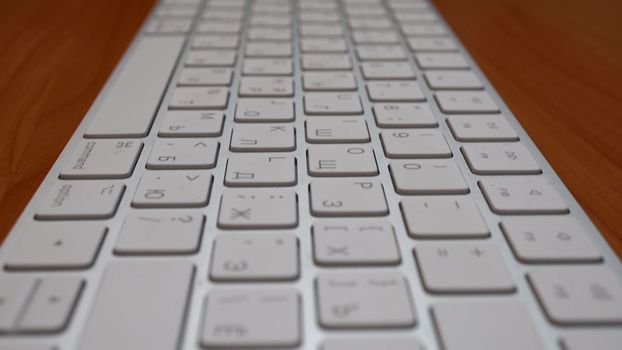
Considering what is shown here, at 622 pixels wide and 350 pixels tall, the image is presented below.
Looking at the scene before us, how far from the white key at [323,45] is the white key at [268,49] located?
0.02 metres

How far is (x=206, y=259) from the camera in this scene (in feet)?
0.75

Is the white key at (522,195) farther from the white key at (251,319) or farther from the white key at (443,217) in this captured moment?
the white key at (251,319)

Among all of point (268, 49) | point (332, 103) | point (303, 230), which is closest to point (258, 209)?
point (303, 230)

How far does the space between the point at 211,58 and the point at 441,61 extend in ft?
0.72

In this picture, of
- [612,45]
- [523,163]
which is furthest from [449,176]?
[612,45]

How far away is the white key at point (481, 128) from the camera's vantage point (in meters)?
0.33

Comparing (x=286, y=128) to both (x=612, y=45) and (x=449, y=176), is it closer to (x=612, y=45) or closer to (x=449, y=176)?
(x=449, y=176)

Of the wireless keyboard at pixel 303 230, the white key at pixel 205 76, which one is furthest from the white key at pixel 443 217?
the white key at pixel 205 76

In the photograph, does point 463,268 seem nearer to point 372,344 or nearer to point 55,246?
point 372,344

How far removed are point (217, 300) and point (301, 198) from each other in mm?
84

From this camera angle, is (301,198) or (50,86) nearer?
(301,198)

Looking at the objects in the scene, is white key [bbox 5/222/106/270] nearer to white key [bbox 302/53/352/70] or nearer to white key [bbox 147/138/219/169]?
white key [bbox 147/138/219/169]

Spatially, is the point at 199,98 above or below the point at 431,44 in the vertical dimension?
below

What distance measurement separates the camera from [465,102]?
38cm
